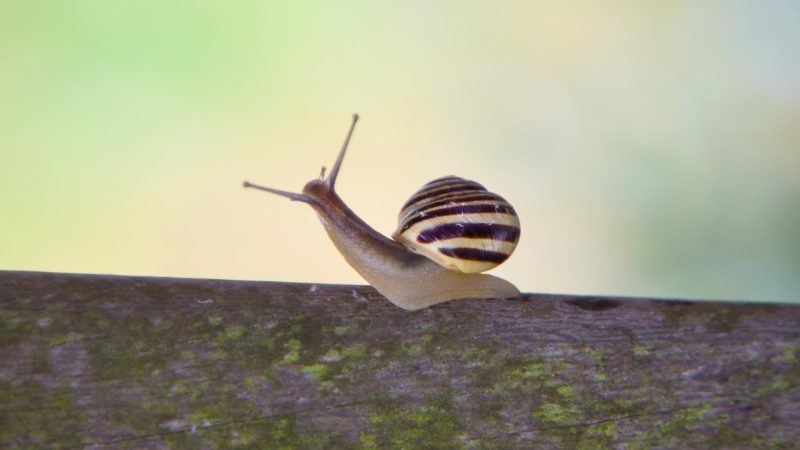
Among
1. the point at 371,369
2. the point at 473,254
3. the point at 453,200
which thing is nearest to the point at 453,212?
the point at 453,200

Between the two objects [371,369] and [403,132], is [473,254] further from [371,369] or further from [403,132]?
[403,132]

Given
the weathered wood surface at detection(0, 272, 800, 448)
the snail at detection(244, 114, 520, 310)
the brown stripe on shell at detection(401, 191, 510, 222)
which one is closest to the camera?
the weathered wood surface at detection(0, 272, 800, 448)

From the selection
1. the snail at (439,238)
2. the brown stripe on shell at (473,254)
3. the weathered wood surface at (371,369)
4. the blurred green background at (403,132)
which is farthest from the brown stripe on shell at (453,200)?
the blurred green background at (403,132)

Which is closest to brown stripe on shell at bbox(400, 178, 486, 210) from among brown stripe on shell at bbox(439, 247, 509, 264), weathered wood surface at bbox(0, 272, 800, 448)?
brown stripe on shell at bbox(439, 247, 509, 264)

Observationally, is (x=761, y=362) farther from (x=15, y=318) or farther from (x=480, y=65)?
Answer: (x=480, y=65)

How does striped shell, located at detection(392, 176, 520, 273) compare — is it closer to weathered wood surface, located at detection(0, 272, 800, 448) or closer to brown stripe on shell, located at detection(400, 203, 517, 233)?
brown stripe on shell, located at detection(400, 203, 517, 233)

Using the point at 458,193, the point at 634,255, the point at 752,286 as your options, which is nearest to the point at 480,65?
the point at 634,255
